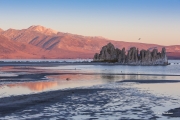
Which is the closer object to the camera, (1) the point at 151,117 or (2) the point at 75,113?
(1) the point at 151,117

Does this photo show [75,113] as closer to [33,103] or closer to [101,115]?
[101,115]

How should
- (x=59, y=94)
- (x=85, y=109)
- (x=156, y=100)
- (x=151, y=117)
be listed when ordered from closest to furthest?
(x=151, y=117)
(x=85, y=109)
(x=156, y=100)
(x=59, y=94)

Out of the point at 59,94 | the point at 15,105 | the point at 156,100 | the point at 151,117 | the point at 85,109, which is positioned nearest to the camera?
the point at 151,117

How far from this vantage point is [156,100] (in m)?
32.9

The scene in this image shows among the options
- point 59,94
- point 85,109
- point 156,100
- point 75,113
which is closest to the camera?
point 75,113

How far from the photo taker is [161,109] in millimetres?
27781

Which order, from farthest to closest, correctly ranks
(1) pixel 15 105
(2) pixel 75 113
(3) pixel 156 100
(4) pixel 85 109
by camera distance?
(3) pixel 156 100 < (1) pixel 15 105 < (4) pixel 85 109 < (2) pixel 75 113

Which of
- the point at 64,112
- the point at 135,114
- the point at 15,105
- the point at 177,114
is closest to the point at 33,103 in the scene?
the point at 15,105

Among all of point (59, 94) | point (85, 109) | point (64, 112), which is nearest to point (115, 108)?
point (85, 109)

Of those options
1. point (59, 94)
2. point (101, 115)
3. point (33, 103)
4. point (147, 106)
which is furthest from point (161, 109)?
point (59, 94)

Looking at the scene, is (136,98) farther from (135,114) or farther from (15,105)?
(15,105)

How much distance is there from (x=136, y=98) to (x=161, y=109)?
22.7 ft

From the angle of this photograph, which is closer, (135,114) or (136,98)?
(135,114)

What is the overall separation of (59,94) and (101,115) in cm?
1363
